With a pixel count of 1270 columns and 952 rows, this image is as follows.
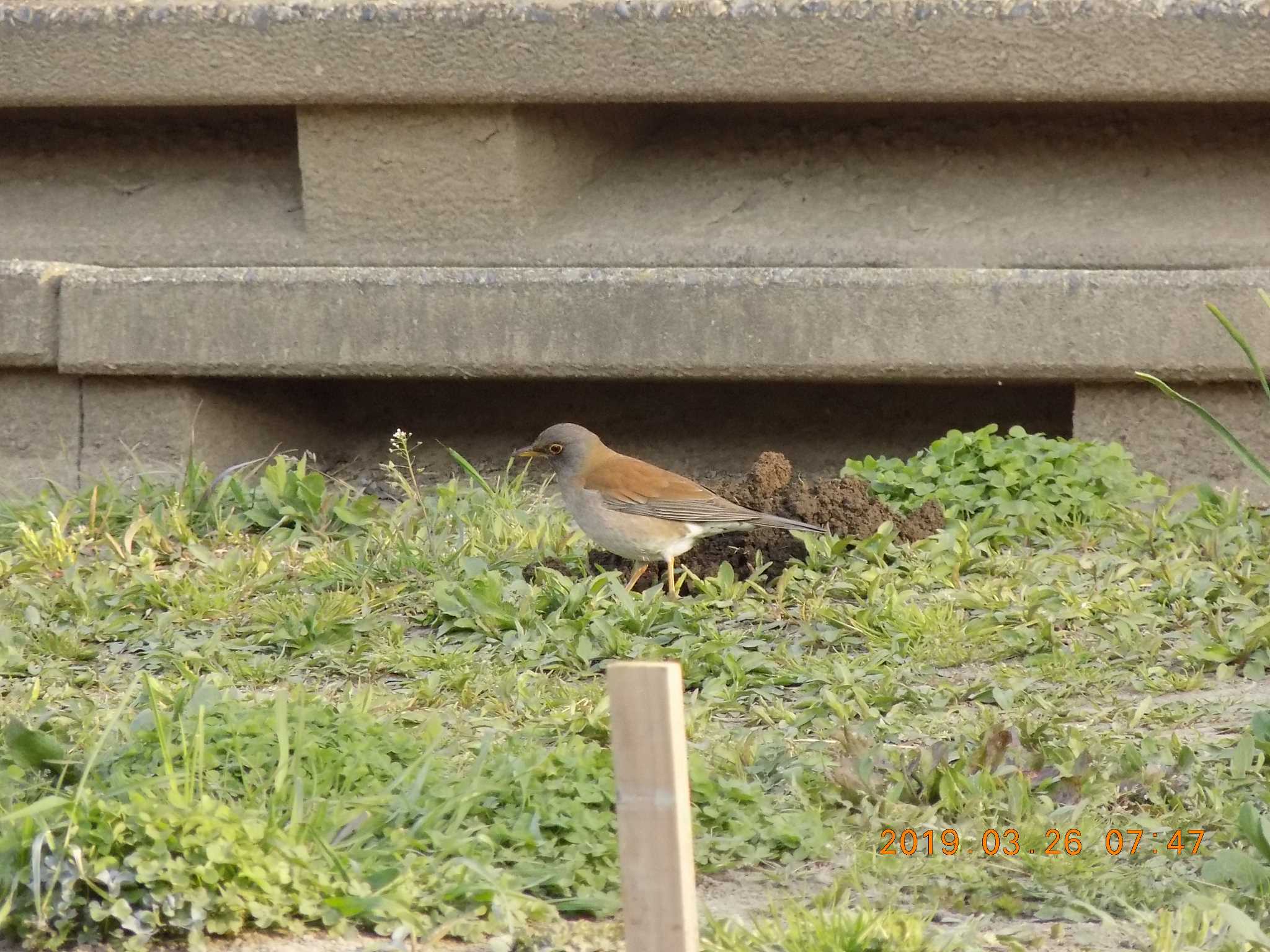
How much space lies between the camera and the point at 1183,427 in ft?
19.2

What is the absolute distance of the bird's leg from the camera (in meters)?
4.91

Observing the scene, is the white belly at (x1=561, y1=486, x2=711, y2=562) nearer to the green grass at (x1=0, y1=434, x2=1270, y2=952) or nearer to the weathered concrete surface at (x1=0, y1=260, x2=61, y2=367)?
the green grass at (x1=0, y1=434, x2=1270, y2=952)

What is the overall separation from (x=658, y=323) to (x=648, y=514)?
1.38 m

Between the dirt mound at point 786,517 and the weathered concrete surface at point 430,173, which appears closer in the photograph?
the dirt mound at point 786,517

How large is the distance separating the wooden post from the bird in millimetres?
2726

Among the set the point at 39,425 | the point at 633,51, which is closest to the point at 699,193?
the point at 633,51

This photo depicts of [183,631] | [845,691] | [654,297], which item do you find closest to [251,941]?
[845,691]

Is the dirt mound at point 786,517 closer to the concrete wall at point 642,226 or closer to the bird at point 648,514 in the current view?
the bird at point 648,514

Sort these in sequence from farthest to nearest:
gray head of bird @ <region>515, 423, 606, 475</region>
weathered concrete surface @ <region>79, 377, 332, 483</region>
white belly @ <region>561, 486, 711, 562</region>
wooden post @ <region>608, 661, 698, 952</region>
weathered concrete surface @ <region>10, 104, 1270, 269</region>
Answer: weathered concrete surface @ <region>79, 377, 332, 483</region>
weathered concrete surface @ <region>10, 104, 1270, 269</region>
gray head of bird @ <region>515, 423, 606, 475</region>
white belly @ <region>561, 486, 711, 562</region>
wooden post @ <region>608, 661, 698, 952</region>

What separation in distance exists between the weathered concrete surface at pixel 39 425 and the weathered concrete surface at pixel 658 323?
233 mm

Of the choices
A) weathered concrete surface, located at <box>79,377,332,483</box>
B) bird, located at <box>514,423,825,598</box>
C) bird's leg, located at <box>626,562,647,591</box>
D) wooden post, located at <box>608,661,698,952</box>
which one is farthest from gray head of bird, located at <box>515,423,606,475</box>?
wooden post, located at <box>608,661,698,952</box>

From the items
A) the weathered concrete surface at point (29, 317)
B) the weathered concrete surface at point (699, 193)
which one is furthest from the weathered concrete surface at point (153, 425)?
the weathered concrete surface at point (699, 193)
